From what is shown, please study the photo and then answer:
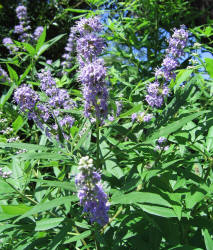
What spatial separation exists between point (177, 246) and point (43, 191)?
1.00 metres

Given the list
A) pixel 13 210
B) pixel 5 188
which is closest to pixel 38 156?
pixel 13 210

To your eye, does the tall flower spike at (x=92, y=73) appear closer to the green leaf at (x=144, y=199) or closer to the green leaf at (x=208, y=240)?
the green leaf at (x=144, y=199)

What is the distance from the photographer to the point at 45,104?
6.66 feet

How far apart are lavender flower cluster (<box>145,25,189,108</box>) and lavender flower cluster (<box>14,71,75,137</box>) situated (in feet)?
1.97

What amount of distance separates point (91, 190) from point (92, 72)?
2.03 ft

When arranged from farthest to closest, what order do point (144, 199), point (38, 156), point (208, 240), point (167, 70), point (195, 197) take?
point (167, 70)
point (208, 240)
point (195, 197)
point (38, 156)
point (144, 199)

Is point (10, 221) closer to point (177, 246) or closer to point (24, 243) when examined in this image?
point (24, 243)

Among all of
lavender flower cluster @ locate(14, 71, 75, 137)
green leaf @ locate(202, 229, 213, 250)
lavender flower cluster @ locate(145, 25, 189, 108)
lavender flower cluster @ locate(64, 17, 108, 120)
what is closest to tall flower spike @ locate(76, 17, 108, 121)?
lavender flower cluster @ locate(64, 17, 108, 120)

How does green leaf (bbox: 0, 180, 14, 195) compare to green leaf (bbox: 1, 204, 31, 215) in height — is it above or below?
above

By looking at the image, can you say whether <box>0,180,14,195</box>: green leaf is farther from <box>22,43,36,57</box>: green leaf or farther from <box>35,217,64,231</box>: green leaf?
<box>22,43,36,57</box>: green leaf

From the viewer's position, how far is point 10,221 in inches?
79.4

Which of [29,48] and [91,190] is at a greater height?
[29,48]

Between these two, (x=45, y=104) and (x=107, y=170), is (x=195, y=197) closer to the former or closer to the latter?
(x=107, y=170)

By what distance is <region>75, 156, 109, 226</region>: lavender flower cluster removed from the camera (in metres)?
1.25
